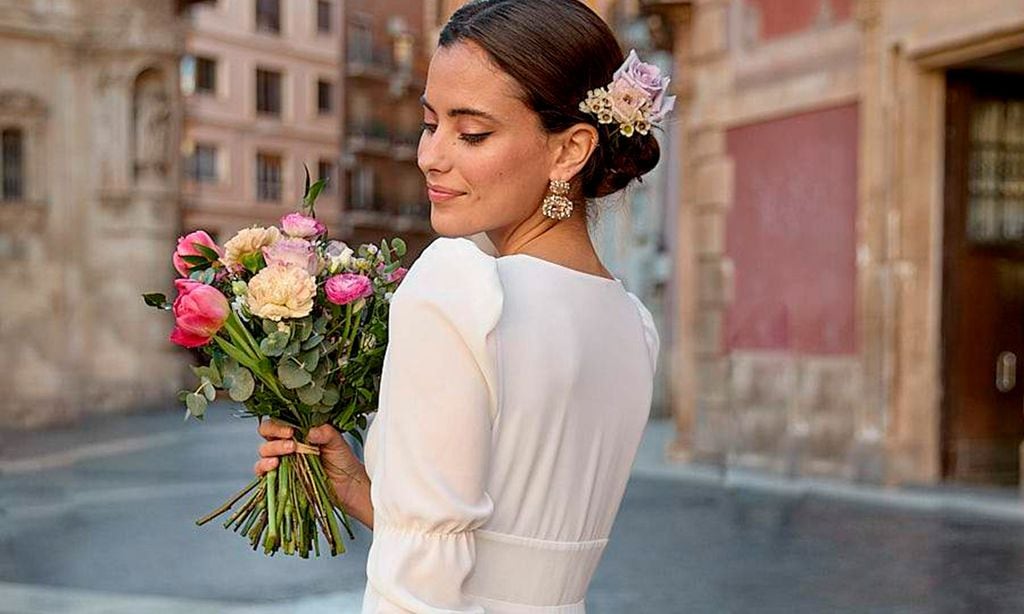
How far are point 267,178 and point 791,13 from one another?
3363cm

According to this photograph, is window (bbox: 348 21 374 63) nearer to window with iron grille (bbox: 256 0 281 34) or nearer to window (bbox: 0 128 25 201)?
window with iron grille (bbox: 256 0 281 34)

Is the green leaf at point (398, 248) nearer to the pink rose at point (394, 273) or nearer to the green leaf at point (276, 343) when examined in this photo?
the pink rose at point (394, 273)

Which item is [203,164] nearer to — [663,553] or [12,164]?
[12,164]

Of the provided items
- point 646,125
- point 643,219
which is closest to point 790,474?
point 646,125

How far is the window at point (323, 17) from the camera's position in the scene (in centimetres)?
5016

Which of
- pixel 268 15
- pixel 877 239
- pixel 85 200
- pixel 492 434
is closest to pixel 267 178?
pixel 268 15

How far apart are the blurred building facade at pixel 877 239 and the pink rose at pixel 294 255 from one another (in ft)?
32.1

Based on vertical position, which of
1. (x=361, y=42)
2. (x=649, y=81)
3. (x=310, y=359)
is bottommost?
(x=310, y=359)

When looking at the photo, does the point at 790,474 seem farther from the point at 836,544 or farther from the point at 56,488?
the point at 56,488

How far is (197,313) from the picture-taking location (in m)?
1.86

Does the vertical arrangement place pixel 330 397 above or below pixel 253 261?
below

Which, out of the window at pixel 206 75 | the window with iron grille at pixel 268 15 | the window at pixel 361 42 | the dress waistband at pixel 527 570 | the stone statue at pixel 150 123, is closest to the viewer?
the dress waistband at pixel 527 570

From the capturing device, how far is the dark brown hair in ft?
5.44

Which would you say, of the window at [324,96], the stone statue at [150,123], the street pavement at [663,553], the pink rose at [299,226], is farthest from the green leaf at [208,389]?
the window at [324,96]
